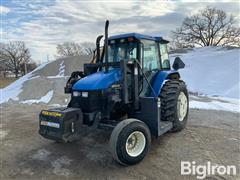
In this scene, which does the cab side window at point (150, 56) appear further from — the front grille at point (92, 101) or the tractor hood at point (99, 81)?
the front grille at point (92, 101)

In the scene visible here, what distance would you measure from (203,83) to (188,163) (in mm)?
9993

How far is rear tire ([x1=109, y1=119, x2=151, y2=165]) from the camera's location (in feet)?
12.3

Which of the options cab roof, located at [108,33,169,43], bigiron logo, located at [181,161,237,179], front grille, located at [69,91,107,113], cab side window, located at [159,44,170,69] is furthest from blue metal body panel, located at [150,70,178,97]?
bigiron logo, located at [181,161,237,179]

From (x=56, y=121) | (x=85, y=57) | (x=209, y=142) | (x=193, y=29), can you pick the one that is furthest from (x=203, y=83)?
(x=193, y=29)

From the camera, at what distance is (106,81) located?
4426 mm

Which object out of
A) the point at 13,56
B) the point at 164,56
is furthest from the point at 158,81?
the point at 13,56

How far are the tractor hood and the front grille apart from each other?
0.35 feet

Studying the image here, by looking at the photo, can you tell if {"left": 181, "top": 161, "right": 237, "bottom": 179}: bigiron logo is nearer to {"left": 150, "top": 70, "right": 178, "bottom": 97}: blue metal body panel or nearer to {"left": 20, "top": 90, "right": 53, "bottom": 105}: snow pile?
{"left": 150, "top": 70, "right": 178, "bottom": 97}: blue metal body panel

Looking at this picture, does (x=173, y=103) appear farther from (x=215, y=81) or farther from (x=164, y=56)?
(x=215, y=81)

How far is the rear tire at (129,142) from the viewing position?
3.76m

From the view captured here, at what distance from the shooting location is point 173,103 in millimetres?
5031

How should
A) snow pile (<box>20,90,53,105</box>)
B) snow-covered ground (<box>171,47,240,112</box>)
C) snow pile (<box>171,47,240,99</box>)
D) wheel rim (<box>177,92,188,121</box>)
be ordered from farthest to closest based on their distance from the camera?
snow pile (<box>171,47,240,99</box>) → snow pile (<box>20,90,53,105</box>) → snow-covered ground (<box>171,47,240,112</box>) → wheel rim (<box>177,92,188,121</box>)

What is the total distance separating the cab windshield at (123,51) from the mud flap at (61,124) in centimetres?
147

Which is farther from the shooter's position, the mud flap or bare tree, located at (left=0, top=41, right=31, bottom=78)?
bare tree, located at (left=0, top=41, right=31, bottom=78)
